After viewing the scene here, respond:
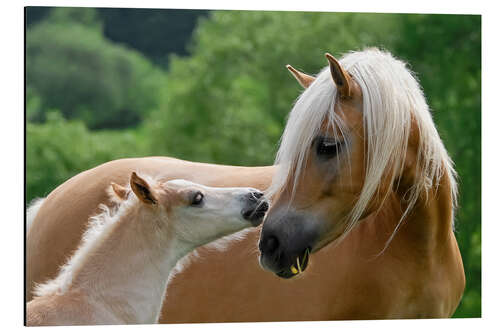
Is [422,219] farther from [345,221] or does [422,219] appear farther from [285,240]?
[285,240]

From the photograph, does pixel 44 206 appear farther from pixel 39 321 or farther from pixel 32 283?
pixel 39 321

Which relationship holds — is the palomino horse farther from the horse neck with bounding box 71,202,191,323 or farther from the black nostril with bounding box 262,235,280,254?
the horse neck with bounding box 71,202,191,323

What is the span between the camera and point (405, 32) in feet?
16.7

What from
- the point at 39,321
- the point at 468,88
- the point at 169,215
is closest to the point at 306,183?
the point at 169,215

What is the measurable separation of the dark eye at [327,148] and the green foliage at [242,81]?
4.16 m

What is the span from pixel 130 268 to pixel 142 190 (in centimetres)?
32

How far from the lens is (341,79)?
2.55m

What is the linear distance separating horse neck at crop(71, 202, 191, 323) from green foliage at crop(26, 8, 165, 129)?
7.84 ft

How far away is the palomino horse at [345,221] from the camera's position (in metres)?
2.58

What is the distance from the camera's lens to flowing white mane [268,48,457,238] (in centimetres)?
257

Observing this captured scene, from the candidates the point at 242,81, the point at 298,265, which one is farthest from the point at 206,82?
the point at 298,265

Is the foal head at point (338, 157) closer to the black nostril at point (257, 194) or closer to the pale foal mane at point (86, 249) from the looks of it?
the black nostril at point (257, 194)

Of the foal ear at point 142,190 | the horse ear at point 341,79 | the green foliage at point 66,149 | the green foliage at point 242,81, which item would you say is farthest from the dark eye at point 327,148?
the green foliage at point 242,81
